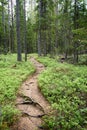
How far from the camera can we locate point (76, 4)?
913 inches

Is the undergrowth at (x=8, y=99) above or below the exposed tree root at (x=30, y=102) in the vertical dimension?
above

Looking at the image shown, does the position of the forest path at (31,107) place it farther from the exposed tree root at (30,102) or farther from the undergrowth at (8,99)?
the undergrowth at (8,99)

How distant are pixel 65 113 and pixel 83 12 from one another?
17.0 m

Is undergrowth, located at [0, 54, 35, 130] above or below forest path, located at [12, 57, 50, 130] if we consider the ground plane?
above

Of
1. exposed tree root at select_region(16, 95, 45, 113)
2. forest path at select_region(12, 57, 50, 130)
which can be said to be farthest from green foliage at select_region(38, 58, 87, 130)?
exposed tree root at select_region(16, 95, 45, 113)

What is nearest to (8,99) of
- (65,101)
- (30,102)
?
(30,102)

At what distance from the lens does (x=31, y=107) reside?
9.19 m

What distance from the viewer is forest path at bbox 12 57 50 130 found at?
778 cm

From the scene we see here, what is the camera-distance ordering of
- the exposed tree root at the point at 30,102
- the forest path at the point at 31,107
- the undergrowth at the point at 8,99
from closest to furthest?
1. the undergrowth at the point at 8,99
2. the forest path at the point at 31,107
3. the exposed tree root at the point at 30,102

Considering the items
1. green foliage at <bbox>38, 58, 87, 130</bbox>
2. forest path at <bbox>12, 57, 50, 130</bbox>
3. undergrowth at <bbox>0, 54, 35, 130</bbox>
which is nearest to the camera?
undergrowth at <bbox>0, 54, 35, 130</bbox>

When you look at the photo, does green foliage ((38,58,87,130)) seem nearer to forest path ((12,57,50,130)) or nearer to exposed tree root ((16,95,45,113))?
forest path ((12,57,50,130))

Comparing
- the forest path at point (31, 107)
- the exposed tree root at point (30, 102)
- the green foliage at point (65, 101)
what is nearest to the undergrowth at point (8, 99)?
the forest path at point (31, 107)

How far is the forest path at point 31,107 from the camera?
7.78 meters

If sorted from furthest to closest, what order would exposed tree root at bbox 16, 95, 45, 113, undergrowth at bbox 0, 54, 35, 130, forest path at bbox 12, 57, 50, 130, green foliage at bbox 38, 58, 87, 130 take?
exposed tree root at bbox 16, 95, 45, 113 → green foliage at bbox 38, 58, 87, 130 → forest path at bbox 12, 57, 50, 130 → undergrowth at bbox 0, 54, 35, 130
